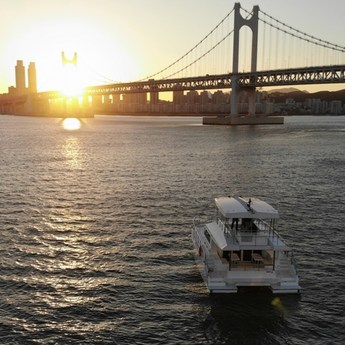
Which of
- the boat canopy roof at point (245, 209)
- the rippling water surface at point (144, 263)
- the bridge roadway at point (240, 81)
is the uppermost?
the bridge roadway at point (240, 81)

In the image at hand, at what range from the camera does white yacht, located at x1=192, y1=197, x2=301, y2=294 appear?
17.7 metres

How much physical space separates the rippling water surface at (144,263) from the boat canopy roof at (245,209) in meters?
3.14

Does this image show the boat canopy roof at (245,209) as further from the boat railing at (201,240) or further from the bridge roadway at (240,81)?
the bridge roadway at (240,81)

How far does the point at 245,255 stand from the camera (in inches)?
728

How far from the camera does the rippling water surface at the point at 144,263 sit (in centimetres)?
1530

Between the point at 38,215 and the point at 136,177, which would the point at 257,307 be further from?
the point at 136,177

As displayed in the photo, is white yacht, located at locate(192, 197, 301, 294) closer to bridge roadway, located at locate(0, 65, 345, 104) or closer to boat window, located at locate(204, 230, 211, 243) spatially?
boat window, located at locate(204, 230, 211, 243)

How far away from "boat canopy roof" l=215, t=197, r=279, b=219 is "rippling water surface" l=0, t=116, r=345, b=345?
10.3 feet

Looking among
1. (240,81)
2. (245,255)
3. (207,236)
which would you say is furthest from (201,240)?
(240,81)

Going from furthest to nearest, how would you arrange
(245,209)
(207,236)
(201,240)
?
(207,236) < (201,240) < (245,209)

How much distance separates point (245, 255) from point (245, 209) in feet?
7.25

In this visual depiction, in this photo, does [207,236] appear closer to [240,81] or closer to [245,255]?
[245,255]

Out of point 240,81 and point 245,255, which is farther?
point 240,81

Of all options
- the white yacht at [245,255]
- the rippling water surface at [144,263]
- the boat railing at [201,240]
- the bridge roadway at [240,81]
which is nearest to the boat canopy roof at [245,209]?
the white yacht at [245,255]
